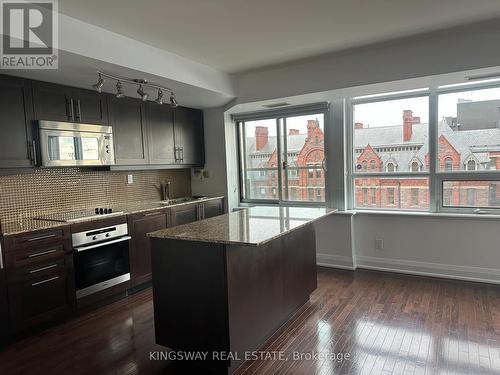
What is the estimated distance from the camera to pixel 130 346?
2.58 metres

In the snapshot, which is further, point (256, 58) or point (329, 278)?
point (329, 278)

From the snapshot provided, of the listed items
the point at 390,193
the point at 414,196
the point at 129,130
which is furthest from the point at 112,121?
the point at 414,196

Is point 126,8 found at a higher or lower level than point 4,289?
higher

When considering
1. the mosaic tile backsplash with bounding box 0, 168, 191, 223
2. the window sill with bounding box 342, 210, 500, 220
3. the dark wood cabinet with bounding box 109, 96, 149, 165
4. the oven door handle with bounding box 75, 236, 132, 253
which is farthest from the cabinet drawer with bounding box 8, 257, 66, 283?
the window sill with bounding box 342, 210, 500, 220

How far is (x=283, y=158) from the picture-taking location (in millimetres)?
4902

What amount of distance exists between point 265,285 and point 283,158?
2674 mm

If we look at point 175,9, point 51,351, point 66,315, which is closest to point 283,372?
point 51,351

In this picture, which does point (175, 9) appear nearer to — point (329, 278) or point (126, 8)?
point (126, 8)

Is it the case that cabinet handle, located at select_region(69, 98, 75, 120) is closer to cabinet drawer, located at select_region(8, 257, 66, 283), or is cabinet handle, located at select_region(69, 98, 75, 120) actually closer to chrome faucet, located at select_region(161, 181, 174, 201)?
→ cabinet drawer, located at select_region(8, 257, 66, 283)

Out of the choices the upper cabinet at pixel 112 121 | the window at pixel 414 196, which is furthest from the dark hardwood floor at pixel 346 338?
the upper cabinet at pixel 112 121

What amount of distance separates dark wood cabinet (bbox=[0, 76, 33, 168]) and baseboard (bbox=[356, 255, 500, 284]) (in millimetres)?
3849

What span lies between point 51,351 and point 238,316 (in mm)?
1525

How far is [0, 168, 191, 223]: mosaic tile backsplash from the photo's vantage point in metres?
3.18

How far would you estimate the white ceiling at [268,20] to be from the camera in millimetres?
2410
